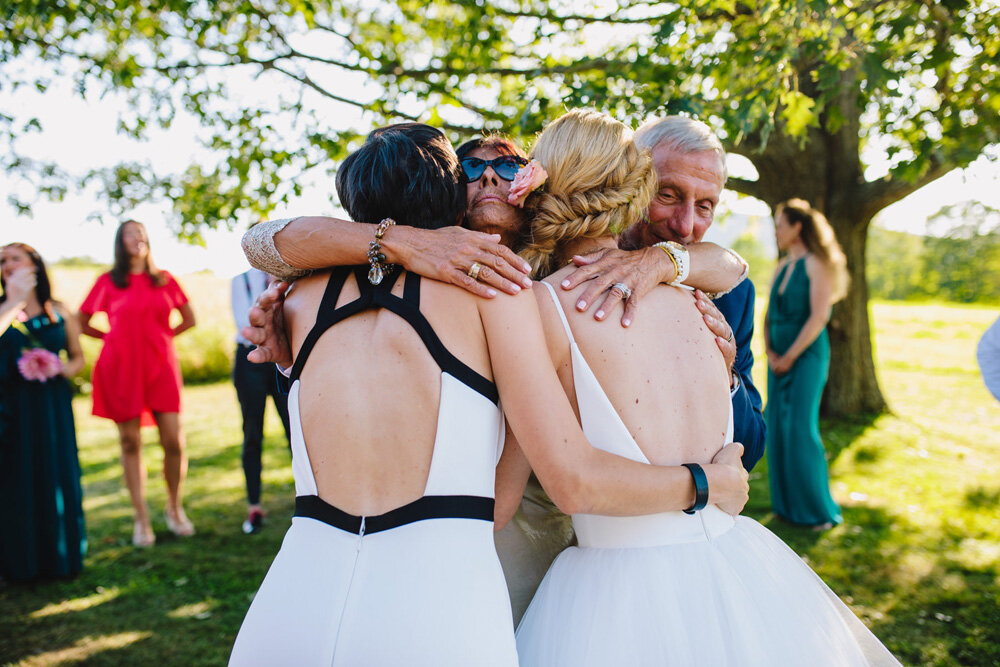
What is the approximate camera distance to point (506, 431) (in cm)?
184

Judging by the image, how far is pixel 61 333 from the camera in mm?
5324

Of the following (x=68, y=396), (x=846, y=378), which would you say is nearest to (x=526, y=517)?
(x=68, y=396)

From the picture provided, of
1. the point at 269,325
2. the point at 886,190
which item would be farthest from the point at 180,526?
the point at 886,190

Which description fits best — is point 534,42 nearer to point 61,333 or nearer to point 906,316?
point 61,333

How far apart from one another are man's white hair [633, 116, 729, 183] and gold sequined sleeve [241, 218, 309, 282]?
131cm

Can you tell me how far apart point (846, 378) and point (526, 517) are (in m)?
8.80

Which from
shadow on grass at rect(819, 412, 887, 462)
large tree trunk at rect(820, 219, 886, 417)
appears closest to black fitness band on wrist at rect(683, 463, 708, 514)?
shadow on grass at rect(819, 412, 887, 462)

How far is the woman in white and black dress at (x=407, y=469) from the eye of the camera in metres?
1.47

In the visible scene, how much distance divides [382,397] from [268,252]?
2.10 feet

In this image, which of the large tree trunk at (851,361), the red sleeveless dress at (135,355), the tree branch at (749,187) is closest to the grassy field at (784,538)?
the large tree trunk at (851,361)

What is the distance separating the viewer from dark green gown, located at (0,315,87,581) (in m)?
4.96

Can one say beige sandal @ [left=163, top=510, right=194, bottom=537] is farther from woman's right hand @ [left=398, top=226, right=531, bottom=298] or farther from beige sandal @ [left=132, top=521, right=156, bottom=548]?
woman's right hand @ [left=398, top=226, right=531, bottom=298]

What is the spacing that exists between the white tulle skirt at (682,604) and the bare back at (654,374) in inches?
8.3

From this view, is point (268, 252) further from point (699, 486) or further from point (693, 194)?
point (693, 194)
